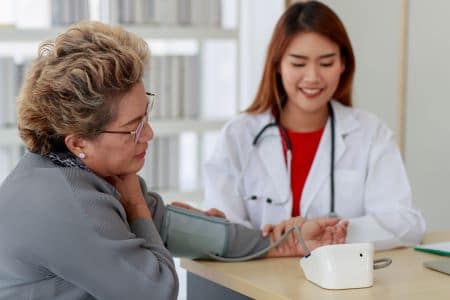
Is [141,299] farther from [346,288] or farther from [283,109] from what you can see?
[283,109]

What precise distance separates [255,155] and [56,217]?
1089mm

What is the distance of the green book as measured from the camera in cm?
230

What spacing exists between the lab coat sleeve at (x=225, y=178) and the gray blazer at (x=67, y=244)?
0.82m

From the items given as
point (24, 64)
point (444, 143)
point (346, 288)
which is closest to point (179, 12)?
point (24, 64)

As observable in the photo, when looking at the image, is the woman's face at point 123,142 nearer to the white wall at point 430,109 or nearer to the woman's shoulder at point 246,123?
the woman's shoulder at point 246,123

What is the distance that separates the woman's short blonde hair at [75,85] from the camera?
69.7 inches

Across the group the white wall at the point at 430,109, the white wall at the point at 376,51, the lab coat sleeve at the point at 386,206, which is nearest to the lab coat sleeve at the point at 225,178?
the lab coat sleeve at the point at 386,206

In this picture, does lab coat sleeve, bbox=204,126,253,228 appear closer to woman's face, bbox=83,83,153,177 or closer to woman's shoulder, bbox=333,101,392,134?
woman's shoulder, bbox=333,101,392,134

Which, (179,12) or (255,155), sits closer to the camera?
(255,155)

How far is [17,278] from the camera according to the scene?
5.82 feet

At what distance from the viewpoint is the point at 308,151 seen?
2.71 metres

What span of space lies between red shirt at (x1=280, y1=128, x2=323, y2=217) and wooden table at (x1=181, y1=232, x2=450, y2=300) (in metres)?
0.38

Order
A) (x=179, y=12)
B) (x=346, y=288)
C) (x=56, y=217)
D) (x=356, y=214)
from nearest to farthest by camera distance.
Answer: (x=56, y=217), (x=346, y=288), (x=356, y=214), (x=179, y=12)

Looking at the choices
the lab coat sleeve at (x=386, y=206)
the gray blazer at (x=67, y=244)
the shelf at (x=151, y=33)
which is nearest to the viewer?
the gray blazer at (x=67, y=244)
